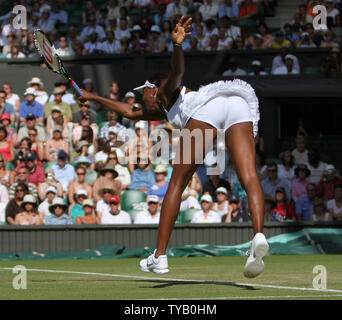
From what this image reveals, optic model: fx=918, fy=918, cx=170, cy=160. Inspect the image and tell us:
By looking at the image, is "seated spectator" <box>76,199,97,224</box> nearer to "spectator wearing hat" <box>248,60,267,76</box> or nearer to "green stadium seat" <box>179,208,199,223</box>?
"green stadium seat" <box>179,208,199,223</box>

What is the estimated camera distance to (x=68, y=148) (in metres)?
18.1

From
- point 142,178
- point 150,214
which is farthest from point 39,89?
point 150,214

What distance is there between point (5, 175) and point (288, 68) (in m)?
6.48

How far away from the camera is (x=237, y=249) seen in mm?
14023

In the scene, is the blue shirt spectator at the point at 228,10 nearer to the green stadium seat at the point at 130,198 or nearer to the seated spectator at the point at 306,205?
the green stadium seat at the point at 130,198

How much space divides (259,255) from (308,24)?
14079 millimetres

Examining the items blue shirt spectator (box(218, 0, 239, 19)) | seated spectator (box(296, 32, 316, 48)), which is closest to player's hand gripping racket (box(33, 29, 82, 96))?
seated spectator (box(296, 32, 316, 48))

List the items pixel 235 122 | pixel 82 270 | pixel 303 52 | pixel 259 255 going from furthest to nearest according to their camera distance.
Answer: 1. pixel 303 52
2. pixel 82 270
3. pixel 235 122
4. pixel 259 255

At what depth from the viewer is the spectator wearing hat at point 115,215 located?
605 inches

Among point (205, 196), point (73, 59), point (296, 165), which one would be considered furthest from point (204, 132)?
point (73, 59)

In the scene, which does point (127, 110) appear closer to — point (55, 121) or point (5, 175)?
point (5, 175)

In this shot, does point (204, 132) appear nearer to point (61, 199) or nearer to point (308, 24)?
point (61, 199)

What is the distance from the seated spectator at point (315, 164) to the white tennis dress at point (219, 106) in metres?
8.73

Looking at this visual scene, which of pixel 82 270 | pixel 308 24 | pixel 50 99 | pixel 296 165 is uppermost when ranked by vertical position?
pixel 308 24
